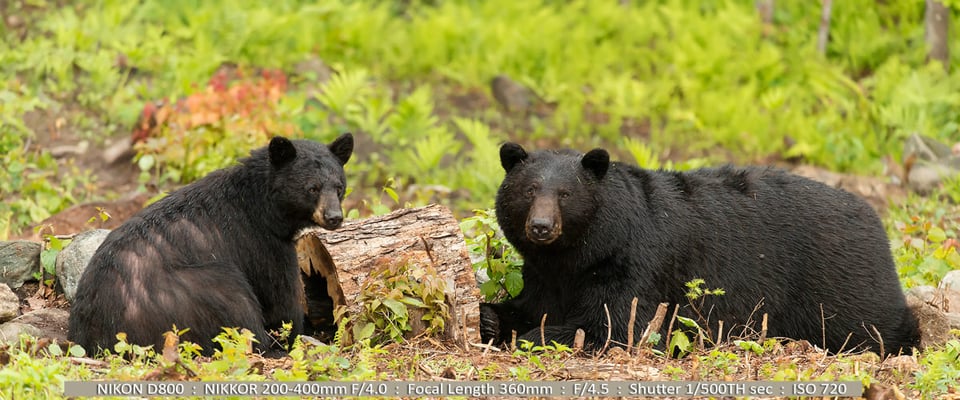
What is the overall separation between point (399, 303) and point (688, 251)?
211 cm

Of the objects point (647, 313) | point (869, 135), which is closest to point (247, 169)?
point (647, 313)

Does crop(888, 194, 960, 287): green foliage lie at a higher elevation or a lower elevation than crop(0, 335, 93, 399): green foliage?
lower

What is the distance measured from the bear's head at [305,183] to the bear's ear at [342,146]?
0.11 m

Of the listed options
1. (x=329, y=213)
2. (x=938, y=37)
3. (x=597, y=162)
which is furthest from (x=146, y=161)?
(x=938, y=37)

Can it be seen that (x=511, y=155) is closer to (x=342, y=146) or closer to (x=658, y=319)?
(x=342, y=146)

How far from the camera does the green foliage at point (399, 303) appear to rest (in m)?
7.28

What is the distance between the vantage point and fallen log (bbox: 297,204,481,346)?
7.54 meters

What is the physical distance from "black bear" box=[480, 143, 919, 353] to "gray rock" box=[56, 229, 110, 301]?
9.64 feet

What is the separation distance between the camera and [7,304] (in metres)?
7.55

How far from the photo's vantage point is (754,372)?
6.42 meters

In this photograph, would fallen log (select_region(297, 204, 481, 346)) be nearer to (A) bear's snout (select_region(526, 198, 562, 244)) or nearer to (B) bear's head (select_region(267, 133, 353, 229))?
(B) bear's head (select_region(267, 133, 353, 229))

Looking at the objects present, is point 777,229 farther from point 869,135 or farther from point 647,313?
point 869,135

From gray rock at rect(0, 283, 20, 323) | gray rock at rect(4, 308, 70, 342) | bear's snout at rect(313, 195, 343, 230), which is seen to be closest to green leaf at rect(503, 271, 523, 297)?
bear's snout at rect(313, 195, 343, 230)

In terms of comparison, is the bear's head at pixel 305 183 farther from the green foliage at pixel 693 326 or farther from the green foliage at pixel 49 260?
the green foliage at pixel 693 326
